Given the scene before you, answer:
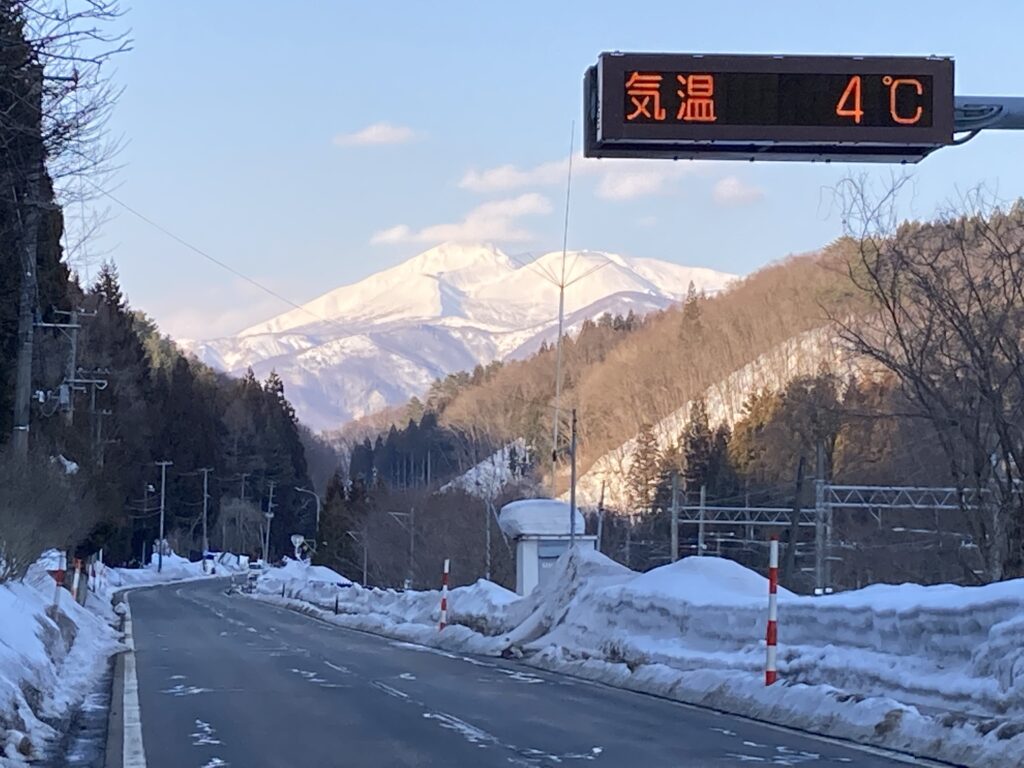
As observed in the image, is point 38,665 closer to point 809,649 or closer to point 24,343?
point 809,649

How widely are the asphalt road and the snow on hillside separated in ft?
275

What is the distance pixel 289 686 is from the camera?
1795cm

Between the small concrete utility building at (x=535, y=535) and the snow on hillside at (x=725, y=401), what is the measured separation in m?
69.8

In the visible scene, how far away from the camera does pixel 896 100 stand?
40.8 ft

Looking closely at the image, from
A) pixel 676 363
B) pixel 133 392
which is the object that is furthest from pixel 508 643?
pixel 676 363

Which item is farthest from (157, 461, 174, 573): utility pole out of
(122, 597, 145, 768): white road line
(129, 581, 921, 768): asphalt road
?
(122, 597, 145, 768): white road line

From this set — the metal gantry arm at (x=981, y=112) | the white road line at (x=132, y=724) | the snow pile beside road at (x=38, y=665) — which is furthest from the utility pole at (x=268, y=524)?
the metal gantry arm at (x=981, y=112)

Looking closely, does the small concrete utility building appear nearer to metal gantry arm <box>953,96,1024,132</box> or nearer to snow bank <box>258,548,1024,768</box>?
snow bank <box>258,548,1024,768</box>

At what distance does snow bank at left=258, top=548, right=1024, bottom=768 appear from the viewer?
11469mm

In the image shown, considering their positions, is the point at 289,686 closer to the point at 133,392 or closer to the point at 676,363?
the point at 133,392

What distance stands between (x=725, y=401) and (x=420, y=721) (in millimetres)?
112465

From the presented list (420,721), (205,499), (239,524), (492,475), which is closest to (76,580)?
(420,721)

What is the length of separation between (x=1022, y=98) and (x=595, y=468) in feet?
346

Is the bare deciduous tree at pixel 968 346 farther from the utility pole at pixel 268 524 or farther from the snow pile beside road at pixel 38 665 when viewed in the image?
the utility pole at pixel 268 524
